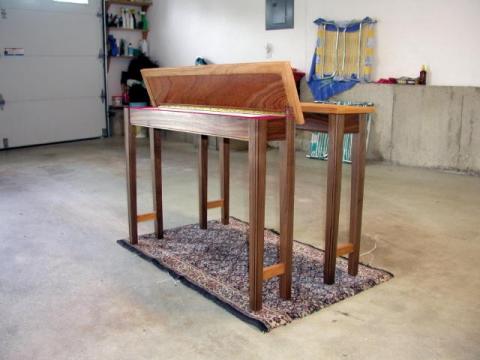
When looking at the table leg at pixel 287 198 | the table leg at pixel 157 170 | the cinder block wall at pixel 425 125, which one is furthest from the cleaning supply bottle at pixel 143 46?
the table leg at pixel 287 198


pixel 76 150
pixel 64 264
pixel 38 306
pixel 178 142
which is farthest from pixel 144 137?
pixel 38 306

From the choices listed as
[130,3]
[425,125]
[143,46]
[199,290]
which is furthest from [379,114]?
[130,3]

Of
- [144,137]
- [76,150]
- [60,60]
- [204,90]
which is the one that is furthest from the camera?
[144,137]

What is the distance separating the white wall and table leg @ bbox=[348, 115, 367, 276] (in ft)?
10.5

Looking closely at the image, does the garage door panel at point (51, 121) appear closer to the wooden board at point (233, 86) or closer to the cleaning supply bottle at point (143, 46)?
the cleaning supply bottle at point (143, 46)

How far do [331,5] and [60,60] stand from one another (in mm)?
4071

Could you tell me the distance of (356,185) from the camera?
2496mm

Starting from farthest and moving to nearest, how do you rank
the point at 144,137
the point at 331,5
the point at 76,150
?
the point at 144,137 < the point at 76,150 < the point at 331,5

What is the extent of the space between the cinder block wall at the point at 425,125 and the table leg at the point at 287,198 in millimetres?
3595

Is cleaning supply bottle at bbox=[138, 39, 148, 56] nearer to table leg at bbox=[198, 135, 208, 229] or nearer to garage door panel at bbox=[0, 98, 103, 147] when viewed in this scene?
garage door panel at bbox=[0, 98, 103, 147]

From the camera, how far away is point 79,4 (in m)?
7.62

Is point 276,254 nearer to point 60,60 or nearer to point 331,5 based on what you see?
point 331,5

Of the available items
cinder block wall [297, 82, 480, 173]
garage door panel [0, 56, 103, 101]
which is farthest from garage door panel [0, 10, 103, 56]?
cinder block wall [297, 82, 480, 173]

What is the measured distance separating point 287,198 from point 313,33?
14.6 feet
